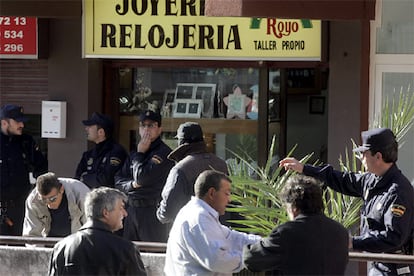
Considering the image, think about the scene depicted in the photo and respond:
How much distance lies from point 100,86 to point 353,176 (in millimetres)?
4522


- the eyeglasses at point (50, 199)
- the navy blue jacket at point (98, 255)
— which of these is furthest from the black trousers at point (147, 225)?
the navy blue jacket at point (98, 255)

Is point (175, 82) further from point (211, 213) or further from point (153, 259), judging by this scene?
point (211, 213)

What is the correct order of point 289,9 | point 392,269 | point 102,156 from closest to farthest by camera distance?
1. point 392,269
2. point 289,9
3. point 102,156

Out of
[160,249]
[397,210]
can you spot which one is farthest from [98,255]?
[397,210]

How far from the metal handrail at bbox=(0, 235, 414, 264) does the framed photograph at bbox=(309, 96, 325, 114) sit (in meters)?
3.17

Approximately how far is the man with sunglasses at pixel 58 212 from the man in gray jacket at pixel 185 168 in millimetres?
689

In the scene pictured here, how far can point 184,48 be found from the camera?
30.9 feet

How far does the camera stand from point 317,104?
9.71 m

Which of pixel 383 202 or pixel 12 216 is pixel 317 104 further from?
pixel 383 202

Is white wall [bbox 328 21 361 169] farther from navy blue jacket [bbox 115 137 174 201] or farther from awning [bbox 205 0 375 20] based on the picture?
navy blue jacket [bbox 115 137 174 201]

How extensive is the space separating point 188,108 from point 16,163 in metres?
1.98

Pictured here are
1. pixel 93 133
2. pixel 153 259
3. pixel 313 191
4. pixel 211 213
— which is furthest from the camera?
pixel 93 133

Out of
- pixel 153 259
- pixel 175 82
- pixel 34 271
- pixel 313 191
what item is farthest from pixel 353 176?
pixel 175 82

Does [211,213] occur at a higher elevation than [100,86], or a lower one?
lower
